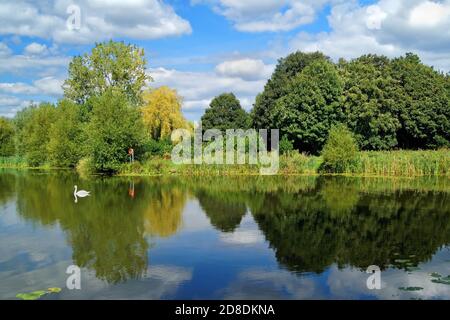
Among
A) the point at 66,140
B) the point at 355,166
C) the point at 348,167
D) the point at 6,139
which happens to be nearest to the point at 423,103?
the point at 355,166

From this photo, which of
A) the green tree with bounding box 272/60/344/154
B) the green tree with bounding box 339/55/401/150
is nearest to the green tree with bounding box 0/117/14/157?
the green tree with bounding box 272/60/344/154

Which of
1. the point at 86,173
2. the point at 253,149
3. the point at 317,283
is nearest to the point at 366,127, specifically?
the point at 253,149

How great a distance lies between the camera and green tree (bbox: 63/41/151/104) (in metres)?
53.8

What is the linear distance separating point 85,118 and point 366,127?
94.0 feet

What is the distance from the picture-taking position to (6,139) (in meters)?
64.4

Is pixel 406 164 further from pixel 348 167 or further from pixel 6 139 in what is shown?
pixel 6 139

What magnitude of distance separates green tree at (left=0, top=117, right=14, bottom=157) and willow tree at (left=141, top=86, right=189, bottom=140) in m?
24.4

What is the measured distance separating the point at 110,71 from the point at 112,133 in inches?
719

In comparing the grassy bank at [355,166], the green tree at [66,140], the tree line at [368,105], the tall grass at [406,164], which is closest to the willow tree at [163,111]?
the green tree at [66,140]

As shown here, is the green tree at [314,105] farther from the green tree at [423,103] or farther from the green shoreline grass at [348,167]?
the green tree at [423,103]

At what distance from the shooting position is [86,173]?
133ft

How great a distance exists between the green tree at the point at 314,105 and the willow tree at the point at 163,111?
1232 centimetres

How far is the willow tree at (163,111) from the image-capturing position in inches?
1945
